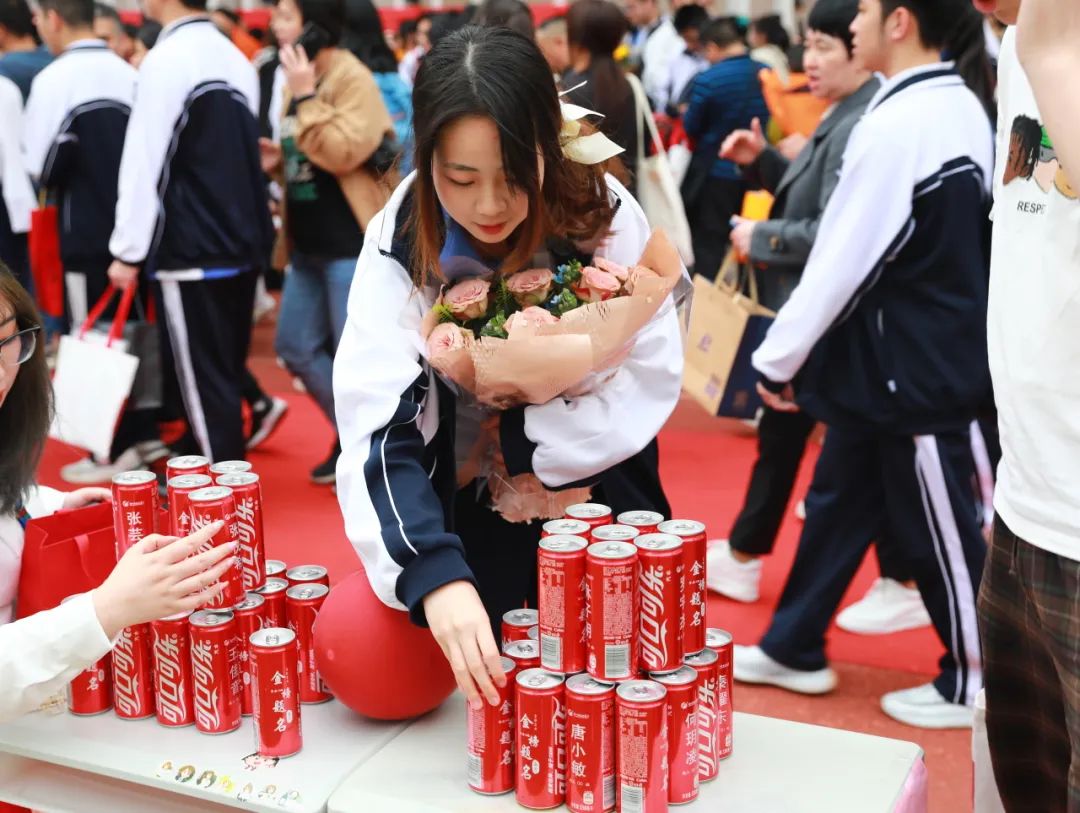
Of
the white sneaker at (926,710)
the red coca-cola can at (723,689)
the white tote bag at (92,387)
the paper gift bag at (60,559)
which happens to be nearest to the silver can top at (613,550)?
the red coca-cola can at (723,689)

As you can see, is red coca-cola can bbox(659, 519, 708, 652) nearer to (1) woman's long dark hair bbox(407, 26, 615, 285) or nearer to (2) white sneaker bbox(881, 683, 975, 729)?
(1) woman's long dark hair bbox(407, 26, 615, 285)

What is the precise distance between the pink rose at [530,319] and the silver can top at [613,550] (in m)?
0.30

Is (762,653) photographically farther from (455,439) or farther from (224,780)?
(224,780)

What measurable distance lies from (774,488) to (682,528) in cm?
187

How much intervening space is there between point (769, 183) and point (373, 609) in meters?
2.48

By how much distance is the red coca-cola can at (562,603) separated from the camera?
1.53m

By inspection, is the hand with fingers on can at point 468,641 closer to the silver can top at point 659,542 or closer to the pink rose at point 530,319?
the silver can top at point 659,542

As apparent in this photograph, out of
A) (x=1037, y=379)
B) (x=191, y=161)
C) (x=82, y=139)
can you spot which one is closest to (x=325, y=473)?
(x=191, y=161)

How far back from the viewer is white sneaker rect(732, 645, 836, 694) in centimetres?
298

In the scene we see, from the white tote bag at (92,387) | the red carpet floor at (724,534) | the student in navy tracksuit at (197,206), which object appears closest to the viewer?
the red carpet floor at (724,534)

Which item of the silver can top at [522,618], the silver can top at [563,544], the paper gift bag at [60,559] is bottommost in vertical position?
the silver can top at [522,618]

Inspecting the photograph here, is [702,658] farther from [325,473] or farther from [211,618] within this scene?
[325,473]

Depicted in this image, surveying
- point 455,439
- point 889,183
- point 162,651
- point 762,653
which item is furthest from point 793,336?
point 162,651

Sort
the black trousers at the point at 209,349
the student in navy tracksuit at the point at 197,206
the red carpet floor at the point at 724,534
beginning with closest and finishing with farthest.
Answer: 1. the red carpet floor at the point at 724,534
2. the student in navy tracksuit at the point at 197,206
3. the black trousers at the point at 209,349
